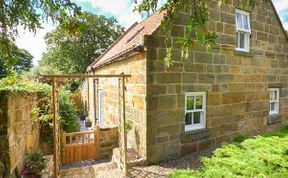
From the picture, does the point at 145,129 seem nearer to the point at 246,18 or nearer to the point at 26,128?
the point at 26,128

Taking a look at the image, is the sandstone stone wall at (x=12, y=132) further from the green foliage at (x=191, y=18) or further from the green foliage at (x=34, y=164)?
the green foliage at (x=191, y=18)

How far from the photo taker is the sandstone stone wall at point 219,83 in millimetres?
5973

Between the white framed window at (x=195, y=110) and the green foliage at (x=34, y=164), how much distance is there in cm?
443

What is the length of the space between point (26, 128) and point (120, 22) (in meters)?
29.8

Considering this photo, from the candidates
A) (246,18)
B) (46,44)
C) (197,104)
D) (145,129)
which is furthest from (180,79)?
(46,44)

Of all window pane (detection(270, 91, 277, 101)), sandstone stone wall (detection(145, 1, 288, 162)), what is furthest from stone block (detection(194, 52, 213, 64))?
window pane (detection(270, 91, 277, 101))

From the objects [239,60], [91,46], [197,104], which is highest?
[91,46]

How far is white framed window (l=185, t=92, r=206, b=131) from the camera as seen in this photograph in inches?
263

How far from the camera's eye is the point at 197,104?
6.89m

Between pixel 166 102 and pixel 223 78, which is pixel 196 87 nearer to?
pixel 166 102

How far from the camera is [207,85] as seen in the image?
22.8 feet

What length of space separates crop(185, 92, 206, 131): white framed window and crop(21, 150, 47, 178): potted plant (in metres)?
4.44

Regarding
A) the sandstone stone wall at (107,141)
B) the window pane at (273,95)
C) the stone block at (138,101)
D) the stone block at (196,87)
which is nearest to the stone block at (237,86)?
the stone block at (196,87)

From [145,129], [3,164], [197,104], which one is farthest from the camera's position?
[197,104]
